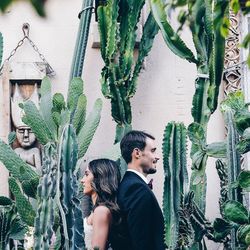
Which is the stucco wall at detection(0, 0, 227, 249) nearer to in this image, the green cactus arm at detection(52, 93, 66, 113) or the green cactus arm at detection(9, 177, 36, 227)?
the green cactus arm at detection(9, 177, 36, 227)

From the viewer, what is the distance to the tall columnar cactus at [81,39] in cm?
826

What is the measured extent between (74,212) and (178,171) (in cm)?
118

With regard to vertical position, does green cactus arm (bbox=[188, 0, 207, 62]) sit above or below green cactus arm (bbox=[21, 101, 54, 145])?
above

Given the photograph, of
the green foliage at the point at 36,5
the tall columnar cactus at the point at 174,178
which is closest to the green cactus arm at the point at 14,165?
the tall columnar cactus at the point at 174,178

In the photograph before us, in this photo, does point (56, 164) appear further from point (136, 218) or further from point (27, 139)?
point (27, 139)

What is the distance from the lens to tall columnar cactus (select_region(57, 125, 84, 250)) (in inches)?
220

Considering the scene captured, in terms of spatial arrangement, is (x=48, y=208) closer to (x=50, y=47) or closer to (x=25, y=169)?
(x=25, y=169)

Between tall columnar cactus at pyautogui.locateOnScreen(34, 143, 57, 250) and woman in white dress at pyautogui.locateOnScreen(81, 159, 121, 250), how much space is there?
0.75 metres

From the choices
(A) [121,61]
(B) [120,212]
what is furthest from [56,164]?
(A) [121,61]

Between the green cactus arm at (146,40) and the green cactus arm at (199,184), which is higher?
the green cactus arm at (146,40)

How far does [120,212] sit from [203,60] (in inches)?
59.8

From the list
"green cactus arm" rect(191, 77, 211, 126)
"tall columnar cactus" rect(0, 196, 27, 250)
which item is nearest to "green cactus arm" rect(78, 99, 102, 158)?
"tall columnar cactus" rect(0, 196, 27, 250)

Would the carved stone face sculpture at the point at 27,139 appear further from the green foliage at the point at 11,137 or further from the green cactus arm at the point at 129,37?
the green cactus arm at the point at 129,37

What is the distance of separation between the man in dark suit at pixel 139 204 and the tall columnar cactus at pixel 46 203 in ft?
3.39
